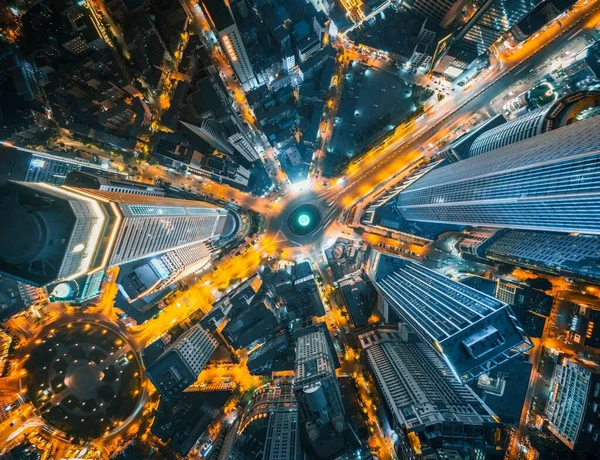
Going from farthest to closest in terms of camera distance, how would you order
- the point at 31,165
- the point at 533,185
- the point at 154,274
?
the point at 154,274, the point at 31,165, the point at 533,185

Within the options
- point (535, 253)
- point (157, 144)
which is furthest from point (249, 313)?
point (535, 253)

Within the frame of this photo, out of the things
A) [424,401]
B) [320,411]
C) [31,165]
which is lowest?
[424,401]

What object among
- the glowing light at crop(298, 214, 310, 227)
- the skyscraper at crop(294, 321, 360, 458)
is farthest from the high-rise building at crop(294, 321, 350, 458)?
the glowing light at crop(298, 214, 310, 227)

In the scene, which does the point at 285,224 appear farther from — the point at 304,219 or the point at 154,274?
the point at 154,274

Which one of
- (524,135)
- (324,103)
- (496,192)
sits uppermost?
(324,103)

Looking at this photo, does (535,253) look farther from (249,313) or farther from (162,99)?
(162,99)

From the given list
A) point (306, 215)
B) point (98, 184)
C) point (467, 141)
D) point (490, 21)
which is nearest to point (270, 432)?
point (306, 215)

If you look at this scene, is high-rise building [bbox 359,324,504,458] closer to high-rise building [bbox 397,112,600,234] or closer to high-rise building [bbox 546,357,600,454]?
high-rise building [bbox 546,357,600,454]
